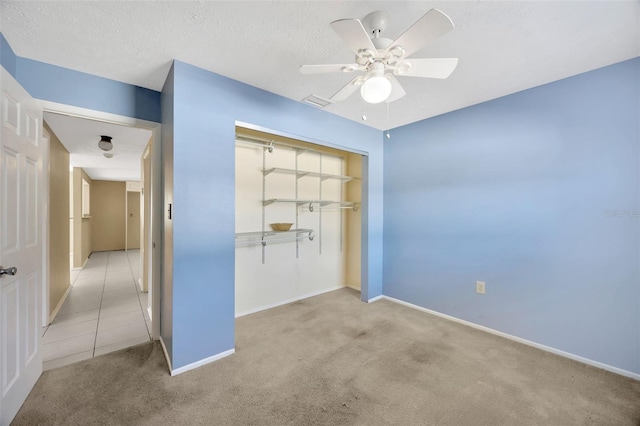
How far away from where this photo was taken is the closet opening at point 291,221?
3.23 metres

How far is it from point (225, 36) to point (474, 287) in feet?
10.6

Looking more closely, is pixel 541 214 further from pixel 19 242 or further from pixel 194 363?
pixel 19 242

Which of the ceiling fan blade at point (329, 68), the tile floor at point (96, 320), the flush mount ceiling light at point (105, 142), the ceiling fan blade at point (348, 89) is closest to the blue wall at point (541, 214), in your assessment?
the ceiling fan blade at point (348, 89)

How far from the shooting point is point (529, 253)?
249cm

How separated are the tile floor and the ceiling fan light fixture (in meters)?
2.99

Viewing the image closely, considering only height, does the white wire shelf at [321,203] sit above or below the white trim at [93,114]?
below

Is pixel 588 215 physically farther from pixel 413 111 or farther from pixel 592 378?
pixel 413 111

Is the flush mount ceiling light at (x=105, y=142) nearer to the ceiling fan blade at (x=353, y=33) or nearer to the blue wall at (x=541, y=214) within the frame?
the ceiling fan blade at (x=353, y=33)

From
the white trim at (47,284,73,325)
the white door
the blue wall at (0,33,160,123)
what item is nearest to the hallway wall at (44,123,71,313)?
the white trim at (47,284,73,325)

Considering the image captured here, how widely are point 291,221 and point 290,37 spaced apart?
232 centimetres

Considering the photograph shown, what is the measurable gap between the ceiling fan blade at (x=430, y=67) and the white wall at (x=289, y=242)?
214 cm

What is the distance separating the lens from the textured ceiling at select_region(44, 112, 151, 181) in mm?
2997

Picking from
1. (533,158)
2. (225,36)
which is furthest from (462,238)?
(225,36)

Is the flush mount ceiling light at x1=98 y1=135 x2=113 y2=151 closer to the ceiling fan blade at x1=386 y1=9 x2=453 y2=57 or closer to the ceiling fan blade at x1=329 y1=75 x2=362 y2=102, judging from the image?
the ceiling fan blade at x1=329 y1=75 x2=362 y2=102
